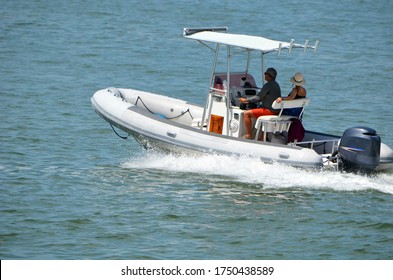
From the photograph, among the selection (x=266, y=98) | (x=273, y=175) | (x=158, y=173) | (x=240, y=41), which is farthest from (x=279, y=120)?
(x=158, y=173)

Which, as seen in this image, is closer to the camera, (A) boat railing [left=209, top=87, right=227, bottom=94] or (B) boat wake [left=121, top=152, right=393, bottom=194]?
(B) boat wake [left=121, top=152, right=393, bottom=194]

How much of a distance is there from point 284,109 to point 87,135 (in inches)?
176

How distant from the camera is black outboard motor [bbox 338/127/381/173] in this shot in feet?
38.4

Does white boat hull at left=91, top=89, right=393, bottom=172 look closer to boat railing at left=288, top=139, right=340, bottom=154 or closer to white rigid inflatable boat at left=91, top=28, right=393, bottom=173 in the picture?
white rigid inflatable boat at left=91, top=28, right=393, bottom=173

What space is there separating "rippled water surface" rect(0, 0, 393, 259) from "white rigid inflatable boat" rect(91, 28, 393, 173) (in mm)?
172

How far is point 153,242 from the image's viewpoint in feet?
34.1

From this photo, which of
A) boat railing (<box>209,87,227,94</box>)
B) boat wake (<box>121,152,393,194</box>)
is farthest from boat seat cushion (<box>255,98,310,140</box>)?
boat railing (<box>209,87,227,94</box>)

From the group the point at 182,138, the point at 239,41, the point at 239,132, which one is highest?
the point at 239,41

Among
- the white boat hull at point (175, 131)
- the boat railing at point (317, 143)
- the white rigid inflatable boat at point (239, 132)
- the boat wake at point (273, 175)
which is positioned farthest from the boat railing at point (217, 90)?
the boat railing at point (317, 143)

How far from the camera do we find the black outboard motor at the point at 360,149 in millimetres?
11703

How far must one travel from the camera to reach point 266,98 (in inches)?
490

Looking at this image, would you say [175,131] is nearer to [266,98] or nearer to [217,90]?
[217,90]

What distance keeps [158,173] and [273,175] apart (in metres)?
1.62
